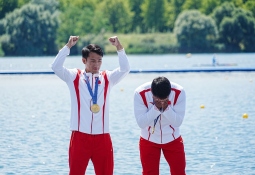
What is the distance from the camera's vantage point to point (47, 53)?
211 ft

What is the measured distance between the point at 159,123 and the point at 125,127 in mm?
7717

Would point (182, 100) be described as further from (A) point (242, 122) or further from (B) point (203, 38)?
(B) point (203, 38)

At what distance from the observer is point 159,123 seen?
4992mm

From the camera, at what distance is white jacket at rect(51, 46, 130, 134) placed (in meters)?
4.96

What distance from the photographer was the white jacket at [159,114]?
15.8 feet

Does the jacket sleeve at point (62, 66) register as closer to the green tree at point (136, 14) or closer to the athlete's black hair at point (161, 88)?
the athlete's black hair at point (161, 88)

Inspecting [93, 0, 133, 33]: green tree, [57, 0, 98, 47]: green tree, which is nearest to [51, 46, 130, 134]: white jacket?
[57, 0, 98, 47]: green tree

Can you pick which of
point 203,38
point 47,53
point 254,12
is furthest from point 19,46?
point 254,12

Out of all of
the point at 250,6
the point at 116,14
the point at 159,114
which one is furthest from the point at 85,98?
the point at 116,14

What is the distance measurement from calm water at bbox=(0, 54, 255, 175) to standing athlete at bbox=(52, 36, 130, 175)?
3.39m

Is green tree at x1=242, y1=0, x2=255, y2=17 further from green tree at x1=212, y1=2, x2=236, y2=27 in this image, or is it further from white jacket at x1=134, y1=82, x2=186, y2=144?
white jacket at x1=134, y1=82, x2=186, y2=144

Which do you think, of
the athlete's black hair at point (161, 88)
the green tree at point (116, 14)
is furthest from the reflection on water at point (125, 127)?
the green tree at point (116, 14)

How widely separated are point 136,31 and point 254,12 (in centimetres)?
1570

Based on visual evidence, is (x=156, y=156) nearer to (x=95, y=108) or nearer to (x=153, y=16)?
(x=95, y=108)
